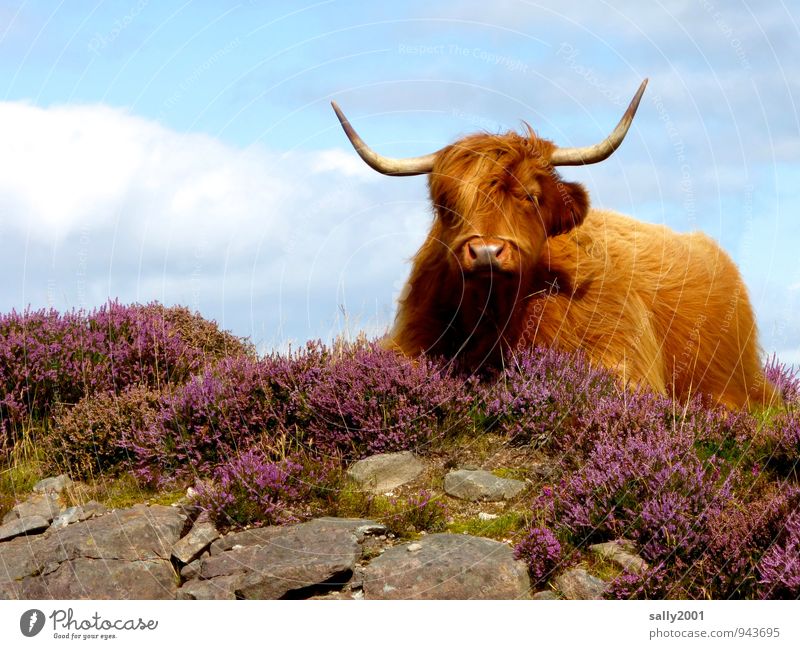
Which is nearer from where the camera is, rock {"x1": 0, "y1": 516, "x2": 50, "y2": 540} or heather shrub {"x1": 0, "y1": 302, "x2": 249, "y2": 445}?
rock {"x1": 0, "y1": 516, "x2": 50, "y2": 540}

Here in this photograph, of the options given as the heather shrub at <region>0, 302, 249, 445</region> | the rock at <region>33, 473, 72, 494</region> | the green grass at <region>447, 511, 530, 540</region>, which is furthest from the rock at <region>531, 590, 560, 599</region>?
the heather shrub at <region>0, 302, 249, 445</region>

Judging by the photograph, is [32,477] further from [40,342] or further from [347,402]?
[347,402]

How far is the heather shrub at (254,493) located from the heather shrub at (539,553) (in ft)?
4.99

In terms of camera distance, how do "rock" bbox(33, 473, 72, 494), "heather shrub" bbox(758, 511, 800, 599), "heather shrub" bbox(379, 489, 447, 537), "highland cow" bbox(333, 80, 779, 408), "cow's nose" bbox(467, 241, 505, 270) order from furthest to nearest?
"highland cow" bbox(333, 80, 779, 408), "rock" bbox(33, 473, 72, 494), "cow's nose" bbox(467, 241, 505, 270), "heather shrub" bbox(379, 489, 447, 537), "heather shrub" bbox(758, 511, 800, 599)

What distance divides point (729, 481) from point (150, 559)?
11.9 ft

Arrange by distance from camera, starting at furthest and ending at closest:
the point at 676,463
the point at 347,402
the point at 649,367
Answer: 1. the point at 649,367
2. the point at 347,402
3. the point at 676,463

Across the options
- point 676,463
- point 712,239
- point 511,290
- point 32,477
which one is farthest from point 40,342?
point 712,239

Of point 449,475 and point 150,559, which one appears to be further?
point 449,475

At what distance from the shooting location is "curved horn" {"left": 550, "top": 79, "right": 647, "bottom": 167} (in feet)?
25.3

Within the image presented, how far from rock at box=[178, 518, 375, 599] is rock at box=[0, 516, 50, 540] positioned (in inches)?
58.5

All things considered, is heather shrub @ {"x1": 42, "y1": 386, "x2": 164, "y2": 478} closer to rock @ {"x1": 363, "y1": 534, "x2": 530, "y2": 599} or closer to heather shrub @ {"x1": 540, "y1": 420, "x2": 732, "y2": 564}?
rock @ {"x1": 363, "y1": 534, "x2": 530, "y2": 599}

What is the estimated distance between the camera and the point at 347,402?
7.05m

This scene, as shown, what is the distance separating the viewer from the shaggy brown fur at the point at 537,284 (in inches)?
290
